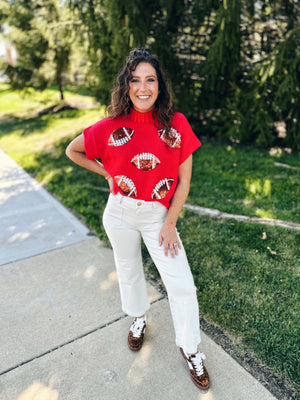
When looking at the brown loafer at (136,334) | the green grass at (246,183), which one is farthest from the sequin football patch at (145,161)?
the green grass at (246,183)

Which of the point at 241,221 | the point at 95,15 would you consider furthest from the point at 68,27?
the point at 241,221

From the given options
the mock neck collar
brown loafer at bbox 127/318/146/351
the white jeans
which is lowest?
brown loafer at bbox 127/318/146/351

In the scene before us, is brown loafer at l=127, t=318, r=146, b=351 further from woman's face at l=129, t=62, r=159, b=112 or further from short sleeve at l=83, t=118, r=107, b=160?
woman's face at l=129, t=62, r=159, b=112

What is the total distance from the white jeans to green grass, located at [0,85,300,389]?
0.54m

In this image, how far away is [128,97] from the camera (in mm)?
2055

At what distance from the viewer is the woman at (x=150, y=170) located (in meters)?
1.98

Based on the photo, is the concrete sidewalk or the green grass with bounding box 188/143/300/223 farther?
the green grass with bounding box 188/143/300/223

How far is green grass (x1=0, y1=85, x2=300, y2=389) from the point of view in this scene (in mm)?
2498

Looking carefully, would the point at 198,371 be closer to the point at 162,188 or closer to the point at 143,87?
the point at 162,188

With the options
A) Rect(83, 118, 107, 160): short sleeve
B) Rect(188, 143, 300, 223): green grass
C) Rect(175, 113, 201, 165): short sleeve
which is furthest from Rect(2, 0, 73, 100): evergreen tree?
Rect(175, 113, 201, 165): short sleeve

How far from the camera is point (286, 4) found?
6.05 meters

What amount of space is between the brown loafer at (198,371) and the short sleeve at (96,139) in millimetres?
1422

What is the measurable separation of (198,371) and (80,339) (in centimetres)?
89

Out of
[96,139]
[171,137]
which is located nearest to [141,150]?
[171,137]
